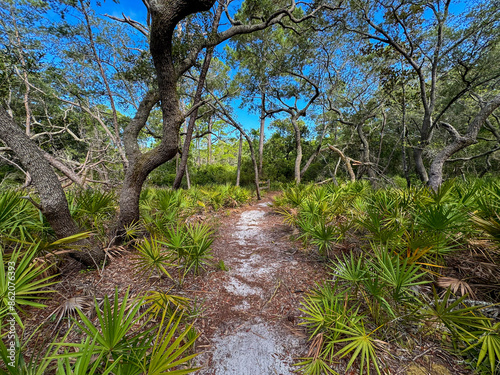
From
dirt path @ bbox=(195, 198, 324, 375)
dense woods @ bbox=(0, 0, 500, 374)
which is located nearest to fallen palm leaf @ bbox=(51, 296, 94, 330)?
dense woods @ bbox=(0, 0, 500, 374)

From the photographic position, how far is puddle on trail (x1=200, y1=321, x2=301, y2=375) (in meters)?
1.50

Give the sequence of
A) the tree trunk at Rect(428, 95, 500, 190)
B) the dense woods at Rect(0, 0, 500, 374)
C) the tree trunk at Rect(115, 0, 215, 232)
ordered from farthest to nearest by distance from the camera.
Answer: the tree trunk at Rect(428, 95, 500, 190) < the tree trunk at Rect(115, 0, 215, 232) < the dense woods at Rect(0, 0, 500, 374)

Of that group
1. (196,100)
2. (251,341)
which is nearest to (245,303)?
(251,341)

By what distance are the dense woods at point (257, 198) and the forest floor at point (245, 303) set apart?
0.13 m

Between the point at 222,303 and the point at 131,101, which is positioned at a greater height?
the point at 131,101

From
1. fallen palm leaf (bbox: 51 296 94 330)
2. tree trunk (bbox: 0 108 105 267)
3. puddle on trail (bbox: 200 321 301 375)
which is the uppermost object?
tree trunk (bbox: 0 108 105 267)

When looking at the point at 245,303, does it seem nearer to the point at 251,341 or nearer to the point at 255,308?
the point at 255,308

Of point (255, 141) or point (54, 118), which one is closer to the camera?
point (54, 118)

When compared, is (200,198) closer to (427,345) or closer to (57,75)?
(427,345)

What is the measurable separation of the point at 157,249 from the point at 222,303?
1136mm

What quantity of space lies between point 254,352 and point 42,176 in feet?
10.5

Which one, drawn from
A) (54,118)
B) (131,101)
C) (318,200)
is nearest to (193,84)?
(131,101)

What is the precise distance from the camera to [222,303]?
2271 mm

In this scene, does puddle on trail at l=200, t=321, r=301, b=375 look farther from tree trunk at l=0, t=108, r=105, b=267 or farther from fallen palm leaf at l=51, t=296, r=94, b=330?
tree trunk at l=0, t=108, r=105, b=267
